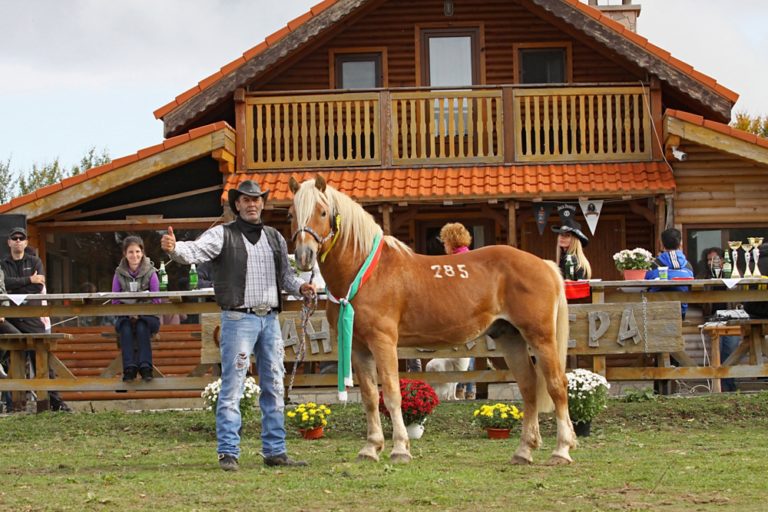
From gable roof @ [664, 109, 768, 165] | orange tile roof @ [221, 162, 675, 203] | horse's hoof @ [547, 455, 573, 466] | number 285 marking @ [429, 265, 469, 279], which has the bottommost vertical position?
horse's hoof @ [547, 455, 573, 466]

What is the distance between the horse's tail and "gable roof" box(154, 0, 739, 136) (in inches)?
367

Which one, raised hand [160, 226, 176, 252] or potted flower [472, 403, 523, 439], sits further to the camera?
potted flower [472, 403, 523, 439]

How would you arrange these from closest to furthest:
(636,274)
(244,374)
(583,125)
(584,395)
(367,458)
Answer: (244,374) < (367,458) < (584,395) < (636,274) < (583,125)

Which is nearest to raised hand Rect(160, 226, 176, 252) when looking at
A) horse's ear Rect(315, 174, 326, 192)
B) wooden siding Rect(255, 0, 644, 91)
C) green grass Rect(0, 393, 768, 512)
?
horse's ear Rect(315, 174, 326, 192)

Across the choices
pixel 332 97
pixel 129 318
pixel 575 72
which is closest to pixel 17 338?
pixel 129 318

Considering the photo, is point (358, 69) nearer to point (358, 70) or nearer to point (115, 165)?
point (358, 70)

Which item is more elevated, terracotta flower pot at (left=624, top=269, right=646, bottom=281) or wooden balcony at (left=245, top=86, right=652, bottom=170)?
wooden balcony at (left=245, top=86, right=652, bottom=170)

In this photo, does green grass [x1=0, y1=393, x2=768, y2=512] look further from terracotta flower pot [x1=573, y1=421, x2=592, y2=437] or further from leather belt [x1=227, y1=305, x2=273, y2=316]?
leather belt [x1=227, y1=305, x2=273, y2=316]

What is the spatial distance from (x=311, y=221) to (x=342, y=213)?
398mm

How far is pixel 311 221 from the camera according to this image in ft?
27.6

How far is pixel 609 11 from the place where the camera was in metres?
23.1

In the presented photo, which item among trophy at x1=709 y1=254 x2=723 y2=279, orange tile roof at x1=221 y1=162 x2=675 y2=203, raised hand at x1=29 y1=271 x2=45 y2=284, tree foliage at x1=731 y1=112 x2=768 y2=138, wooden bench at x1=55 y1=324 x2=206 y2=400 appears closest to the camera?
raised hand at x1=29 y1=271 x2=45 y2=284

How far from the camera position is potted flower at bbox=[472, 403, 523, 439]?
35.0ft

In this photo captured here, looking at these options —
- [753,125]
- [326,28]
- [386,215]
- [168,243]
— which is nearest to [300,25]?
[326,28]
